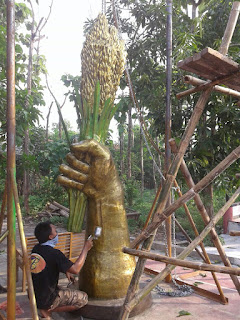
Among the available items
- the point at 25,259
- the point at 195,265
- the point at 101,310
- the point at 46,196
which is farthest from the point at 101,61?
the point at 46,196

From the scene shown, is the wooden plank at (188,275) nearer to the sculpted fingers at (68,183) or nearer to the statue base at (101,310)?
the statue base at (101,310)

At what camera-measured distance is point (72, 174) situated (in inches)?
110

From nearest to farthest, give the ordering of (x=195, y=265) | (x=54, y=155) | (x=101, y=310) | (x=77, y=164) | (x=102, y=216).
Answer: (x=195, y=265)
(x=101, y=310)
(x=77, y=164)
(x=102, y=216)
(x=54, y=155)

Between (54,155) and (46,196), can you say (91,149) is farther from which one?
(46,196)

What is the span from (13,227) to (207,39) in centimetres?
480

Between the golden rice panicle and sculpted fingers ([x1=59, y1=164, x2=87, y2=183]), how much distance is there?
0.69 meters

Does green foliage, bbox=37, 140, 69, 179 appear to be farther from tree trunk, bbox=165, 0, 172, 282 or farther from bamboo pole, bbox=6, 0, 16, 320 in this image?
bamboo pole, bbox=6, 0, 16, 320

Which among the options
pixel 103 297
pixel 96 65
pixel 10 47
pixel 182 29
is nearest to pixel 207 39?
pixel 182 29

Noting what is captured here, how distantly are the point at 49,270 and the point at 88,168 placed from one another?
0.92 meters

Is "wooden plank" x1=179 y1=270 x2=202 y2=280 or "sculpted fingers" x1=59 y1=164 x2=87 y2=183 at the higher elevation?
"sculpted fingers" x1=59 y1=164 x2=87 y2=183

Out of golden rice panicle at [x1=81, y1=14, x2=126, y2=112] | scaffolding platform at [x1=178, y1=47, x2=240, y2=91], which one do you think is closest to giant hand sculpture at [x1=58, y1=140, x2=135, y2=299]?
golden rice panicle at [x1=81, y1=14, x2=126, y2=112]

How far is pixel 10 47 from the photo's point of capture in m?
2.30

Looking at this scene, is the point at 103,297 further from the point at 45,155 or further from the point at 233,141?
the point at 45,155

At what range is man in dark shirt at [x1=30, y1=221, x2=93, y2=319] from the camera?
96.7 inches
